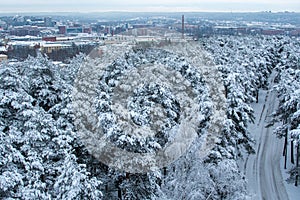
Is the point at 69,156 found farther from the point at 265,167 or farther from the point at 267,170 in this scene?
the point at 265,167

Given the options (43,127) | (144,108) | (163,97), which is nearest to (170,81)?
(163,97)

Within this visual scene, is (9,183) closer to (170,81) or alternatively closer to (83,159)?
(83,159)

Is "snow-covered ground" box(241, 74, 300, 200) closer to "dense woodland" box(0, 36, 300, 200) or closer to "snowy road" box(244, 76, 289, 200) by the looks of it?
"snowy road" box(244, 76, 289, 200)

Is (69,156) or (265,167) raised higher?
(69,156)

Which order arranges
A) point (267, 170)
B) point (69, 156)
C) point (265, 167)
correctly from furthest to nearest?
point (265, 167) < point (267, 170) < point (69, 156)

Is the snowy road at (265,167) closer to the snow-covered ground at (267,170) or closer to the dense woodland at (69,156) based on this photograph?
the snow-covered ground at (267,170)

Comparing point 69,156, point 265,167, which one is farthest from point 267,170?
point 69,156

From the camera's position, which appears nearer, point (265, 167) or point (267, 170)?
point (267, 170)

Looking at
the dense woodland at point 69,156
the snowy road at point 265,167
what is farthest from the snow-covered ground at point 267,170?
the dense woodland at point 69,156

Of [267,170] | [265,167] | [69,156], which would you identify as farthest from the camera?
[265,167]
